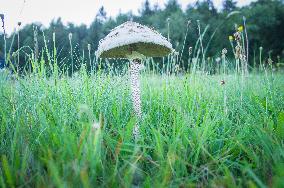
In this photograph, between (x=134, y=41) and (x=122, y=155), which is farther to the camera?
(x=134, y=41)

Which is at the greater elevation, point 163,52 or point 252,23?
point 252,23

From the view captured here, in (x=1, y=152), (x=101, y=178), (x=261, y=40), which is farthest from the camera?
(x=261, y=40)

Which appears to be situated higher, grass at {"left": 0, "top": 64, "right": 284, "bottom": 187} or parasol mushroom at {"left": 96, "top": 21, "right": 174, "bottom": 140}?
parasol mushroom at {"left": 96, "top": 21, "right": 174, "bottom": 140}

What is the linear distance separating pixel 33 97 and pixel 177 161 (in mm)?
1368

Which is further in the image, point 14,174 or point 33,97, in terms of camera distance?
point 33,97

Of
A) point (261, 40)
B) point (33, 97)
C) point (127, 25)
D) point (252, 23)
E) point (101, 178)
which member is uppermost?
point (252, 23)

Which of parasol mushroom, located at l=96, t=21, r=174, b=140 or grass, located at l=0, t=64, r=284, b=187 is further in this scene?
parasol mushroom, located at l=96, t=21, r=174, b=140

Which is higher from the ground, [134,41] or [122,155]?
[134,41]

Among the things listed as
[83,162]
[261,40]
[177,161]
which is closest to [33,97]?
[83,162]

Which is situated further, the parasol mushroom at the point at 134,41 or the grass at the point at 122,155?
the parasol mushroom at the point at 134,41

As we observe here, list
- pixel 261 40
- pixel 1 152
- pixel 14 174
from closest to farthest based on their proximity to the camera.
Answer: pixel 14 174, pixel 1 152, pixel 261 40

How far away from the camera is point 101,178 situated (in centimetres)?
168

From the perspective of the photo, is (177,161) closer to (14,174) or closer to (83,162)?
(83,162)

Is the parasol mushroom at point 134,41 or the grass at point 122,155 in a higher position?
the parasol mushroom at point 134,41
